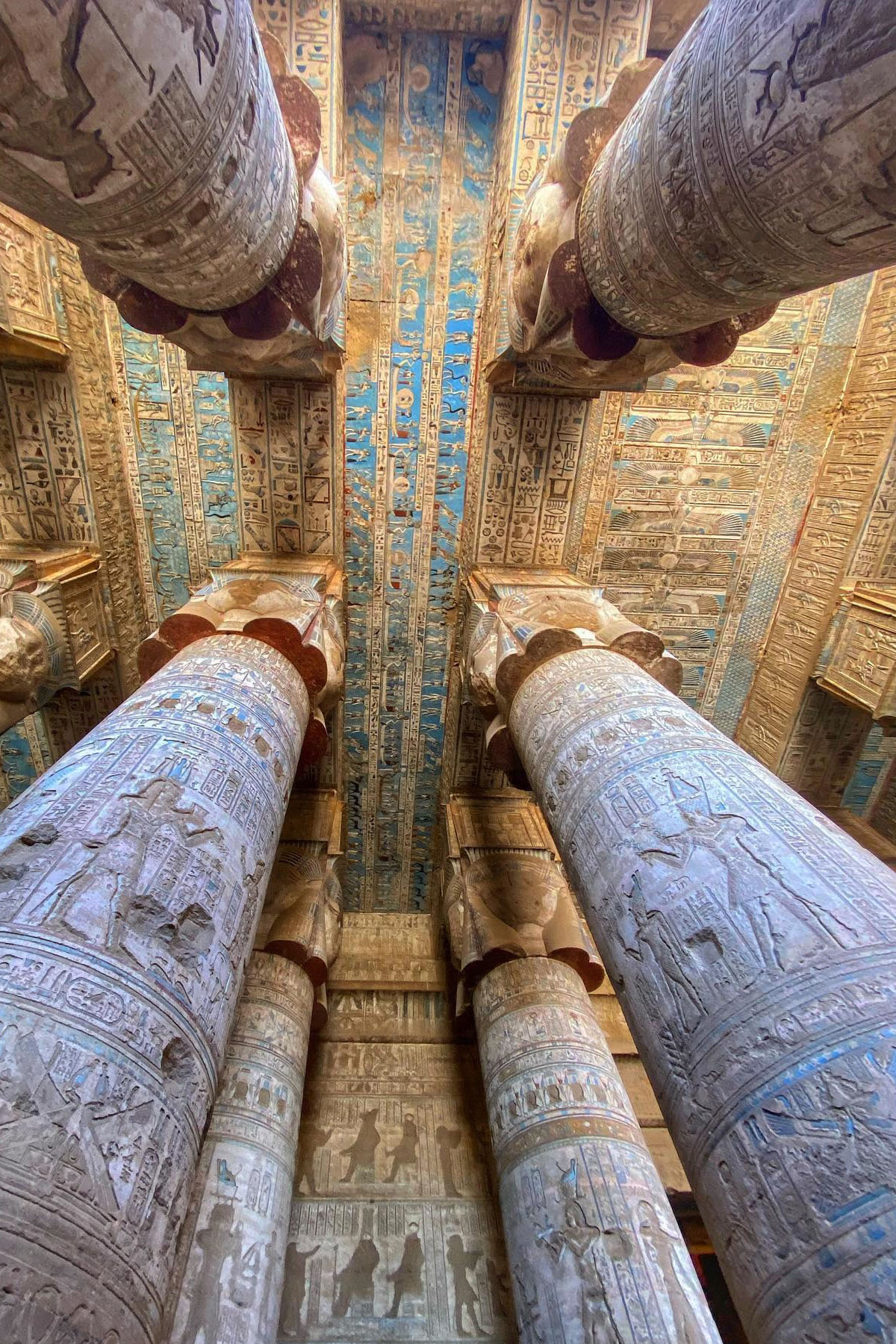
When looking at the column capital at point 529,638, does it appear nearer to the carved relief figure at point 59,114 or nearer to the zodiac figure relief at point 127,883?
the zodiac figure relief at point 127,883

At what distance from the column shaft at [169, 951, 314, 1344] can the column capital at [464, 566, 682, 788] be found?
200cm

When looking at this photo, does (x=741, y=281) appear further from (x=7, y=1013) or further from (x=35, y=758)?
(x=35, y=758)

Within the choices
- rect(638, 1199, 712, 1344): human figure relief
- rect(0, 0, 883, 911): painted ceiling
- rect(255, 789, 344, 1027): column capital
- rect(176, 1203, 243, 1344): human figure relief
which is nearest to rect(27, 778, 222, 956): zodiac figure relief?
rect(176, 1203, 243, 1344): human figure relief

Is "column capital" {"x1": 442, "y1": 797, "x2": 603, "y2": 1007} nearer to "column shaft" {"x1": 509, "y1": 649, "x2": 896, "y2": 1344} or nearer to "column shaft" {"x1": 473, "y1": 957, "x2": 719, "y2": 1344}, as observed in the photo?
"column shaft" {"x1": 473, "y1": 957, "x2": 719, "y2": 1344}

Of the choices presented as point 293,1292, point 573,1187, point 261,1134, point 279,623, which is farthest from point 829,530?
point 293,1292

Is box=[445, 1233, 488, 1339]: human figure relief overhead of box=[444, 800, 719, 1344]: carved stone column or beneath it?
beneath

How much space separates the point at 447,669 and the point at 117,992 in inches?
158

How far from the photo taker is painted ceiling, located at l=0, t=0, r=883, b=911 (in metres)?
4.15

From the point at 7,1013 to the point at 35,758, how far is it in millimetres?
4452

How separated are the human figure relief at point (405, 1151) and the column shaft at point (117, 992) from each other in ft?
10.2

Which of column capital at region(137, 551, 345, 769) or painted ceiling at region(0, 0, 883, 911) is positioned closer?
column capital at region(137, 551, 345, 769)

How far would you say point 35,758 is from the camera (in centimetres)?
518

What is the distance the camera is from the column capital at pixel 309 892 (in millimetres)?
4324

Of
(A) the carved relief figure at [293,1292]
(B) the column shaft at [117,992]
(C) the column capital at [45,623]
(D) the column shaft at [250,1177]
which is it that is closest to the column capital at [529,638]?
(B) the column shaft at [117,992]
